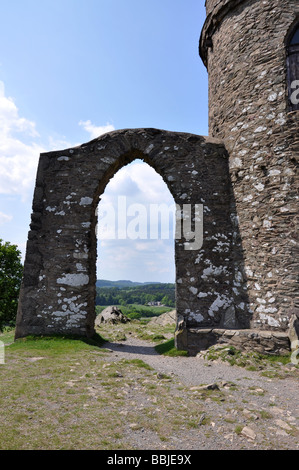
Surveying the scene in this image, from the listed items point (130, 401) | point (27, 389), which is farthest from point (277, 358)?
point (27, 389)

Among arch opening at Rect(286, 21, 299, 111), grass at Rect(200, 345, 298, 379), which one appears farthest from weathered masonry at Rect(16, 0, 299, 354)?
grass at Rect(200, 345, 298, 379)

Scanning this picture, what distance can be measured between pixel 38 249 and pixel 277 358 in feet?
21.1

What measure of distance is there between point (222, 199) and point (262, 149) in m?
1.55

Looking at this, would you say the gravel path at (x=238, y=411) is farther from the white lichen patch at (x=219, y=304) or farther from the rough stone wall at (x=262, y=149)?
the rough stone wall at (x=262, y=149)

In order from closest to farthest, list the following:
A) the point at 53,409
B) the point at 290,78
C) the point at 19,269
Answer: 1. the point at 53,409
2. the point at 290,78
3. the point at 19,269

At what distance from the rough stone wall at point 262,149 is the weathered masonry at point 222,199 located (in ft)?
0.08

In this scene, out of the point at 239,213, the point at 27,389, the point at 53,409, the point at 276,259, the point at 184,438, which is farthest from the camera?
the point at 239,213

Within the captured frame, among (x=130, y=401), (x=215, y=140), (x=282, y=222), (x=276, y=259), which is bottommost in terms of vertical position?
(x=130, y=401)

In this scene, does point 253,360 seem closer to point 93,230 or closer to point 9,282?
point 93,230

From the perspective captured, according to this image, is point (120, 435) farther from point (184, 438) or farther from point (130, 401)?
point (130, 401)

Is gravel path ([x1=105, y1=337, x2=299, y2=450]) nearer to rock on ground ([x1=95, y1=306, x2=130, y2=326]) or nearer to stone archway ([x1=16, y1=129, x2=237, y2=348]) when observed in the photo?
stone archway ([x1=16, y1=129, x2=237, y2=348])

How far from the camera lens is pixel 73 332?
24.3 feet

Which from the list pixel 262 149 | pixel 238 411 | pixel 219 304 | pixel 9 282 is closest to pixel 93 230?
pixel 219 304

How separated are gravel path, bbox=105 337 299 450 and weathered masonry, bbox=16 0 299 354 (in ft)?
3.79
